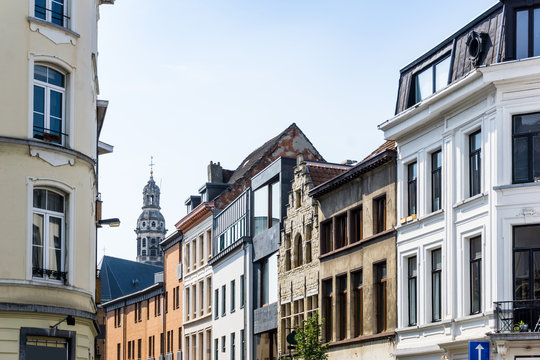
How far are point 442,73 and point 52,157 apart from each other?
40.5ft

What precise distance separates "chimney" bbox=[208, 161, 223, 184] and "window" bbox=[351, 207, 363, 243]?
3337cm

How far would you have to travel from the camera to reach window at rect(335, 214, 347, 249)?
1647 inches

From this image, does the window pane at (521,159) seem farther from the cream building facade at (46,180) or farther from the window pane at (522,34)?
the cream building facade at (46,180)

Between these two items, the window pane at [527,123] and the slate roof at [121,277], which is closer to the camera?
the window pane at [527,123]

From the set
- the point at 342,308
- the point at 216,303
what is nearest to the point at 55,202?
the point at 342,308

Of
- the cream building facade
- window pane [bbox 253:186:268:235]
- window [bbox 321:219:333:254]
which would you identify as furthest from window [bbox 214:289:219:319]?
the cream building facade

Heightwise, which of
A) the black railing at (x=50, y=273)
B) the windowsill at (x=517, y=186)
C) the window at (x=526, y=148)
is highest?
the window at (x=526, y=148)

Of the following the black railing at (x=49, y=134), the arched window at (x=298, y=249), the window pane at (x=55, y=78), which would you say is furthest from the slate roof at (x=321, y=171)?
the black railing at (x=49, y=134)

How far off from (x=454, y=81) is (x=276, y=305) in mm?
22219

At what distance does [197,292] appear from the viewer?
229 feet

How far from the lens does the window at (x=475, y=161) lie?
30.6 metres

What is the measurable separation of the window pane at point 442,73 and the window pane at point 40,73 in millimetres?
11758

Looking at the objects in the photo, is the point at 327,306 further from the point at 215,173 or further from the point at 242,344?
the point at 215,173

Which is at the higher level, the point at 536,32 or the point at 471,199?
the point at 536,32
